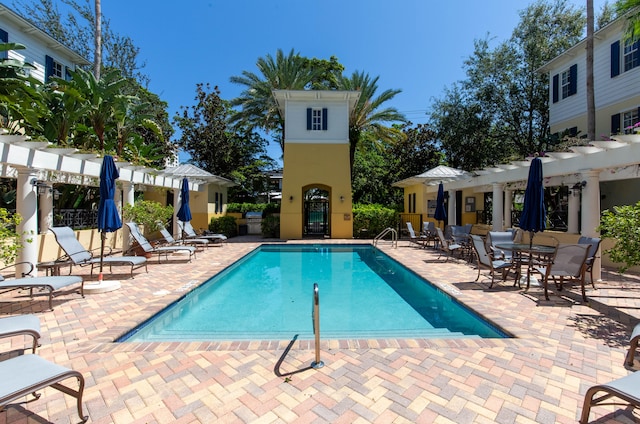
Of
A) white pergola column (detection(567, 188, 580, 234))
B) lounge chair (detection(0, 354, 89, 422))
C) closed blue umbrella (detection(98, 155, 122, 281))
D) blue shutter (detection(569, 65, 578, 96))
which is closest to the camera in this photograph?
lounge chair (detection(0, 354, 89, 422))

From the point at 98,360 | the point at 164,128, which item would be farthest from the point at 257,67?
the point at 98,360

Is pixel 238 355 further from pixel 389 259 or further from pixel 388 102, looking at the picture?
pixel 388 102

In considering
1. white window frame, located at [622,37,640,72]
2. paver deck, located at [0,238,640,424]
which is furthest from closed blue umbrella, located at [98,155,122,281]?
white window frame, located at [622,37,640,72]

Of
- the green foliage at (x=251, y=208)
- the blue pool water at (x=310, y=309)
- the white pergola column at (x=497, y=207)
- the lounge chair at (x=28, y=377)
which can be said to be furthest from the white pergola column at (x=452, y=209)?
the lounge chair at (x=28, y=377)

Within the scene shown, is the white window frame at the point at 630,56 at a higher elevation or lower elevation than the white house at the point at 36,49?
lower

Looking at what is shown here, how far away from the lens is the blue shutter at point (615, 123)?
1383cm

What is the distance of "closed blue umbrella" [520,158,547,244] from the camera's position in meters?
7.00

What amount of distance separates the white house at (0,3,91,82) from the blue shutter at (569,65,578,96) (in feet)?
75.9

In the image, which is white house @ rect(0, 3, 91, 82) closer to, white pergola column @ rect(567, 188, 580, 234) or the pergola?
the pergola

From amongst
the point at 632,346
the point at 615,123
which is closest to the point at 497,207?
the point at 615,123

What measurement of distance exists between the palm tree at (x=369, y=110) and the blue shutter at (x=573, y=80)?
9262mm

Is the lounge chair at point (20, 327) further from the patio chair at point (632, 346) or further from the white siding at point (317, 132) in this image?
the white siding at point (317, 132)

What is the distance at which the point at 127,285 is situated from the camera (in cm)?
745

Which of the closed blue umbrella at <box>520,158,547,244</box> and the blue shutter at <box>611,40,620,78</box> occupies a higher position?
the blue shutter at <box>611,40,620,78</box>
